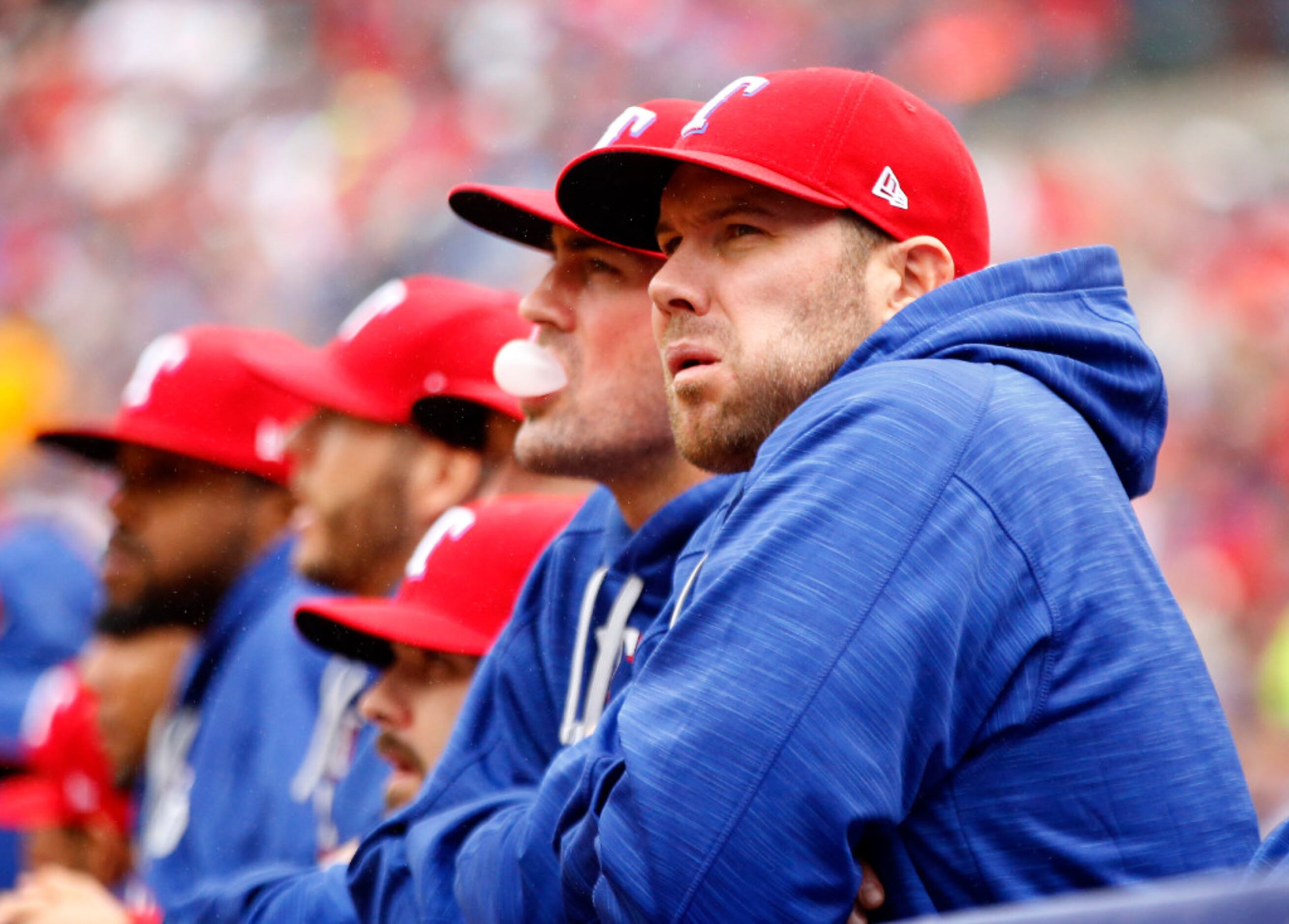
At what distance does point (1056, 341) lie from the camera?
1.18 meters

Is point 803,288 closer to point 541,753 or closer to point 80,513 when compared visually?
point 541,753

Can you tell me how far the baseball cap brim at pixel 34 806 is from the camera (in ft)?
9.29

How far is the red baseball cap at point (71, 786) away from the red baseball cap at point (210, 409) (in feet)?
1.73

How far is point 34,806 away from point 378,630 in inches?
52.2

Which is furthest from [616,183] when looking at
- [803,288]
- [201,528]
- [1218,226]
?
[1218,226]

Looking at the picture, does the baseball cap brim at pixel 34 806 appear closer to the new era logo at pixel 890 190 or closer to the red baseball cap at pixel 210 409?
the red baseball cap at pixel 210 409

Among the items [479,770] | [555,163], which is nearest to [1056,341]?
[479,770]

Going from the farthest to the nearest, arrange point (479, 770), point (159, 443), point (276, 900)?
point (159, 443)
point (276, 900)
point (479, 770)

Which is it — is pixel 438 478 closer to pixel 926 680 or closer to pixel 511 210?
pixel 511 210

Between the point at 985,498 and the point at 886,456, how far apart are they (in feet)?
0.23

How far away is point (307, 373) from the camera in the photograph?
251 cm

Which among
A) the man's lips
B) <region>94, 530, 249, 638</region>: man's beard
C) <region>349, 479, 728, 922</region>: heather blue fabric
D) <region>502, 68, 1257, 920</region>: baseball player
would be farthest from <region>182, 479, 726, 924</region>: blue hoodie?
<region>94, 530, 249, 638</region>: man's beard

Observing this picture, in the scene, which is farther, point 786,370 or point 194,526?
Result: point 194,526

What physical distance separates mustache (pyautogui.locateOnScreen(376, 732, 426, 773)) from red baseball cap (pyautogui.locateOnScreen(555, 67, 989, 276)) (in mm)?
834
